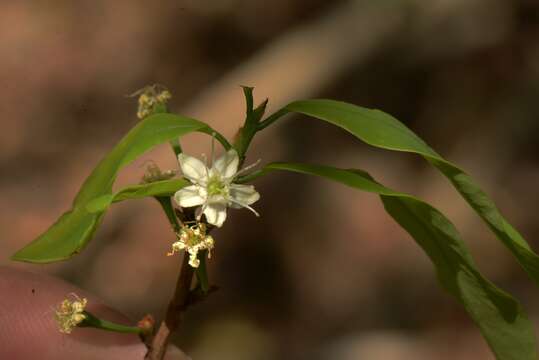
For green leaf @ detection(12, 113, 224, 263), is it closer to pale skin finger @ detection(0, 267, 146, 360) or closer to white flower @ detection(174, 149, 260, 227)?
white flower @ detection(174, 149, 260, 227)

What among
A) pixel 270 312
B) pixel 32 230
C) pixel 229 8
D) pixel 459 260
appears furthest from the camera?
pixel 229 8

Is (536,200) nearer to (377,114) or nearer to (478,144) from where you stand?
(478,144)

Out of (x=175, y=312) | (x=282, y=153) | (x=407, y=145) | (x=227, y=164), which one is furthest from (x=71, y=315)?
(x=282, y=153)

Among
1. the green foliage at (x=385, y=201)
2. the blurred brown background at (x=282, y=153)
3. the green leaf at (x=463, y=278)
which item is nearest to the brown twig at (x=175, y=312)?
the green foliage at (x=385, y=201)

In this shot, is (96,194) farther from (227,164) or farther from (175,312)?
(175,312)

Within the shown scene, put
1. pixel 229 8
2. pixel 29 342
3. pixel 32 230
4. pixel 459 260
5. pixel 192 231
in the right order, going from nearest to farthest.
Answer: pixel 192 231 < pixel 459 260 < pixel 29 342 < pixel 32 230 < pixel 229 8

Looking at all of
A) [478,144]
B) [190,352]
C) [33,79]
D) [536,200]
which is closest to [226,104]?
[33,79]

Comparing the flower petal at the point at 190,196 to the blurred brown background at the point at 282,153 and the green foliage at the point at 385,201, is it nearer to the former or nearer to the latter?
the green foliage at the point at 385,201
